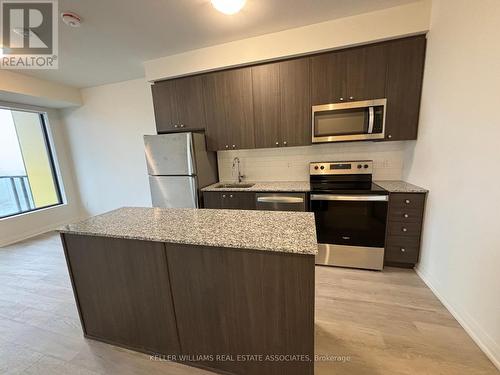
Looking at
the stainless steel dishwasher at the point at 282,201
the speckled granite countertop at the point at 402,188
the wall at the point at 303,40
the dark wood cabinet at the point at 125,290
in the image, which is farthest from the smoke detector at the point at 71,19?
the speckled granite countertop at the point at 402,188

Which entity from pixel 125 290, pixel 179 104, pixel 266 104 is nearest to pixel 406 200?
pixel 266 104

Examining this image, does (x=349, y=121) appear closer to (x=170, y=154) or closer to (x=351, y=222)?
(x=351, y=222)

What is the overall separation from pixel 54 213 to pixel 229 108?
4.23 m

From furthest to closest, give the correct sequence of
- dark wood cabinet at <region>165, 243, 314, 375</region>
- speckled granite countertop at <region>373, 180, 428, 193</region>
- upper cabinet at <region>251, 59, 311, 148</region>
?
upper cabinet at <region>251, 59, 311, 148</region>, speckled granite countertop at <region>373, 180, 428, 193</region>, dark wood cabinet at <region>165, 243, 314, 375</region>

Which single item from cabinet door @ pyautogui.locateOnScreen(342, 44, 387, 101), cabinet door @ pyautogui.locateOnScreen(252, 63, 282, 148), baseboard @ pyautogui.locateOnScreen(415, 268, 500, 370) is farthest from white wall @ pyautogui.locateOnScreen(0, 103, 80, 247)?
baseboard @ pyautogui.locateOnScreen(415, 268, 500, 370)

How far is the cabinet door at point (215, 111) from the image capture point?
2761 millimetres

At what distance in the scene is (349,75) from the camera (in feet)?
7.65

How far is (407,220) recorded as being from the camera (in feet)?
7.35

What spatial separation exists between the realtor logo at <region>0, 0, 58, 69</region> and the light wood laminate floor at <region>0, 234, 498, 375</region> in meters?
2.67

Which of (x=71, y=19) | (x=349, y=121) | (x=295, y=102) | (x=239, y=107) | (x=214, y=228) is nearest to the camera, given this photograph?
(x=214, y=228)

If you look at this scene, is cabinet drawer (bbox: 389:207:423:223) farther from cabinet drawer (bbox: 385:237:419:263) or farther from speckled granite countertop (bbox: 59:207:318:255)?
speckled granite countertop (bbox: 59:207:318:255)

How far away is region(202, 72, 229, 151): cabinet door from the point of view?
2.76m

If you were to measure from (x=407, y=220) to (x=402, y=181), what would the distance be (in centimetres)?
62

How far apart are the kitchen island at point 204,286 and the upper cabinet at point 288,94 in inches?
59.7
